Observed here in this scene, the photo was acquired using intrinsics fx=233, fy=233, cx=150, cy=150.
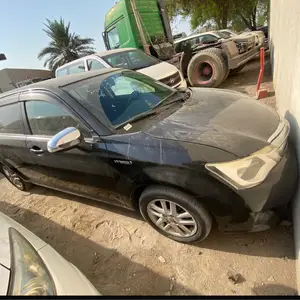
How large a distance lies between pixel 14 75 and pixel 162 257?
98.6 feet

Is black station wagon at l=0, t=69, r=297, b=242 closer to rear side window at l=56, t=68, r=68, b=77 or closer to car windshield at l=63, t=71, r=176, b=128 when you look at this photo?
car windshield at l=63, t=71, r=176, b=128

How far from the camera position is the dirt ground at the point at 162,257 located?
186cm

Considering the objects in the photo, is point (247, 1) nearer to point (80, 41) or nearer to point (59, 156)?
point (80, 41)

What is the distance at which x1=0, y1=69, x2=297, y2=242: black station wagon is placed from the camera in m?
1.79

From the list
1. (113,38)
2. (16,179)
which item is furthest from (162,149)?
(113,38)

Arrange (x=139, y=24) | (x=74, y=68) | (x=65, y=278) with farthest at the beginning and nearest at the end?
(x=139, y=24), (x=74, y=68), (x=65, y=278)

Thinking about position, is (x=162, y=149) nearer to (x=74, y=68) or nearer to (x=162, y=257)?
(x=162, y=257)

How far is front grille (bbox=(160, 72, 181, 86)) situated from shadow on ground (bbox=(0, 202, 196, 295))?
404 centimetres

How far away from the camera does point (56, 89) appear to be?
2.47 m

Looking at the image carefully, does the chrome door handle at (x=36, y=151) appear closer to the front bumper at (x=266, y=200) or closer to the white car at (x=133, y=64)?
the front bumper at (x=266, y=200)

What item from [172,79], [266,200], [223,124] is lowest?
[266,200]

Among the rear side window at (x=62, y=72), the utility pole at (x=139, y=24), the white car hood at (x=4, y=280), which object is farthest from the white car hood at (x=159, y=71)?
the white car hood at (x=4, y=280)

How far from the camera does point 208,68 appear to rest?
7320 mm

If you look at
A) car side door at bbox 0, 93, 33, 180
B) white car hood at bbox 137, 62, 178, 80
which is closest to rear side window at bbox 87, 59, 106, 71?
white car hood at bbox 137, 62, 178, 80
